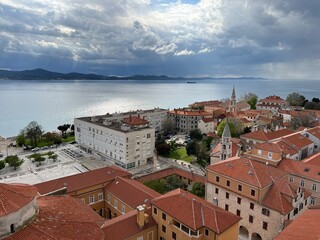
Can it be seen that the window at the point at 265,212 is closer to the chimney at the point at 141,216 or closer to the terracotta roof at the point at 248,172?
the terracotta roof at the point at 248,172

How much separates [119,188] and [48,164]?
1076 inches

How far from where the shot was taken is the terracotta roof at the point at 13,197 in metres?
13.4

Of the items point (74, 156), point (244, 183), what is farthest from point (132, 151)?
point (244, 183)

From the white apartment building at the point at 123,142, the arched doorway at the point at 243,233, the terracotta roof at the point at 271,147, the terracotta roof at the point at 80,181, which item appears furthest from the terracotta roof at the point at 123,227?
the white apartment building at the point at 123,142

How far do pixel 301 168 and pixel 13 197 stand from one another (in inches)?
1243

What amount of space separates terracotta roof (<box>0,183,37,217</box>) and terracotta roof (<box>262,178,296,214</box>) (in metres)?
21.1

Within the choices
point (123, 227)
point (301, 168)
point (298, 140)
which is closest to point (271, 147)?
point (301, 168)

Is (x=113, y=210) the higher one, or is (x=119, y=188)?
(x=119, y=188)

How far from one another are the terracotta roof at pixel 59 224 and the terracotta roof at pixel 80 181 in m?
10.5

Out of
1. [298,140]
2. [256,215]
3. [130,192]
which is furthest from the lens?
[298,140]

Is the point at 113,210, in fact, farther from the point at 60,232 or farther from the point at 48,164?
the point at 48,164

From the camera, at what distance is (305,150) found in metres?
41.8

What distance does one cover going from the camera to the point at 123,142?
1892 inches

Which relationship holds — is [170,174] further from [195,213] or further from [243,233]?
[195,213]
